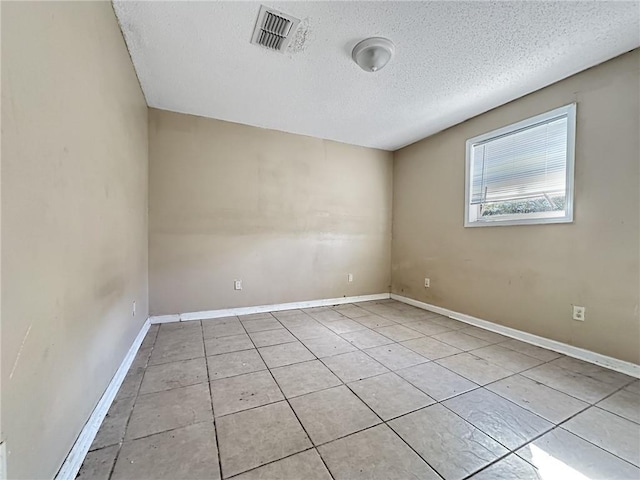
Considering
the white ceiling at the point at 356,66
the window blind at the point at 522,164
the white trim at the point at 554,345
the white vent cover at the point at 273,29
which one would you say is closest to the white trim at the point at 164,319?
the white ceiling at the point at 356,66

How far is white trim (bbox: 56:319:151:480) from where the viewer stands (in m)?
1.06

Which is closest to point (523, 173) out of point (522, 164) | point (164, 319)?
point (522, 164)

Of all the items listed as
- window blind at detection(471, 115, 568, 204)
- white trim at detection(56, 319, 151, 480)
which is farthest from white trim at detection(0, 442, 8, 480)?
window blind at detection(471, 115, 568, 204)

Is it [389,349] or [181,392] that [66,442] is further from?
[389,349]

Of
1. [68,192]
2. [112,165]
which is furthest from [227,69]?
[68,192]

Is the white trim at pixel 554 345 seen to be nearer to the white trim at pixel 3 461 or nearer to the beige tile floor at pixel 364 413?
the beige tile floor at pixel 364 413

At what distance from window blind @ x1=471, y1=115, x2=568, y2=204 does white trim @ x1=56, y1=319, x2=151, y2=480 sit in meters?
3.75

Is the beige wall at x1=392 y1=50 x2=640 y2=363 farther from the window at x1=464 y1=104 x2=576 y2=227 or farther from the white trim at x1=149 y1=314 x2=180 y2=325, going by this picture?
the white trim at x1=149 y1=314 x2=180 y2=325

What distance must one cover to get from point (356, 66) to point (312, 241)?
7.41 ft

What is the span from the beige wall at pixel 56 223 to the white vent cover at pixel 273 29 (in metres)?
0.88

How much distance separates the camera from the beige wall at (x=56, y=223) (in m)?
0.75

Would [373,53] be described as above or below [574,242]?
above

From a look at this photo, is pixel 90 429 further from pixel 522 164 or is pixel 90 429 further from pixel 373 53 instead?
pixel 522 164

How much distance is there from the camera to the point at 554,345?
236cm
